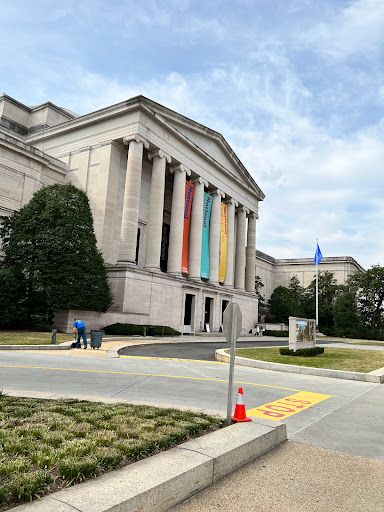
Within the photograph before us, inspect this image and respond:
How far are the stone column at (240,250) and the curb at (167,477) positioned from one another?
49067 mm

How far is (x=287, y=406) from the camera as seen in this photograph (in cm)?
852

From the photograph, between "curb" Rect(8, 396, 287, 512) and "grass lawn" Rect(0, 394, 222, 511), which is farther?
"grass lawn" Rect(0, 394, 222, 511)

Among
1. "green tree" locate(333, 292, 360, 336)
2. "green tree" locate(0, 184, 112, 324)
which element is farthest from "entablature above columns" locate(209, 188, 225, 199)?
"green tree" locate(333, 292, 360, 336)

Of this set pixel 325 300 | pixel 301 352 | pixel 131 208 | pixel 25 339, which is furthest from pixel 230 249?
pixel 25 339

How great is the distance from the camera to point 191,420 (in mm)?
5875

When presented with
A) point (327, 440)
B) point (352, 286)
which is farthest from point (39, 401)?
point (352, 286)

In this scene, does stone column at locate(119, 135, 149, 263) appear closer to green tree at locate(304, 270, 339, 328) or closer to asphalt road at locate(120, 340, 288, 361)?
asphalt road at locate(120, 340, 288, 361)

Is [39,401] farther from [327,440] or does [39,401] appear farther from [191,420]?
[327,440]

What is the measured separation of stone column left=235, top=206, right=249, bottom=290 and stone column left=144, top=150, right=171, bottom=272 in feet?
61.0

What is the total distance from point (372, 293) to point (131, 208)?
48480 mm

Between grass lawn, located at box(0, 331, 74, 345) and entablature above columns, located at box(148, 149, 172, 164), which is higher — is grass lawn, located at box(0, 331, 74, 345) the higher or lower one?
the lower one

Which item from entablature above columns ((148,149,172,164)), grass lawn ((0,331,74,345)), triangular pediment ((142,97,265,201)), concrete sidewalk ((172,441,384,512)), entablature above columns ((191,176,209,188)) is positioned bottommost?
concrete sidewalk ((172,441,384,512))

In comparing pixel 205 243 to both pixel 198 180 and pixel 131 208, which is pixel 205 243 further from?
pixel 131 208

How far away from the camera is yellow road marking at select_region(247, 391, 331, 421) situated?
24.9 feet
